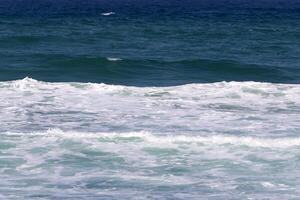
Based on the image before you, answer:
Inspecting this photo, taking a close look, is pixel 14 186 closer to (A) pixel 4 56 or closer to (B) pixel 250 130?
(B) pixel 250 130

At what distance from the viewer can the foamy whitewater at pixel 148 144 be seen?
15.7m

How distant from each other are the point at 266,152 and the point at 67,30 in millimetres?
→ 37091

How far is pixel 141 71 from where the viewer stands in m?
34.1

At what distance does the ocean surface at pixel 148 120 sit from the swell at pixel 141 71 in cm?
5

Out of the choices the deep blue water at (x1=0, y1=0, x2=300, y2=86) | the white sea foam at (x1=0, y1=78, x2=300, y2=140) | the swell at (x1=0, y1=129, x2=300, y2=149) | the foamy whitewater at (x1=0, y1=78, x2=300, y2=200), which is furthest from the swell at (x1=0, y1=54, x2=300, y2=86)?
the swell at (x1=0, y1=129, x2=300, y2=149)

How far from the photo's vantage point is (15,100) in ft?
82.7

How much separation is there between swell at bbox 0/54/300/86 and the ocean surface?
2.1 inches

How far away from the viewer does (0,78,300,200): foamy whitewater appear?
51.4 feet

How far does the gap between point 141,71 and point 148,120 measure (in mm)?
12093

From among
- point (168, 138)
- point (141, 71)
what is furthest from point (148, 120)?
point (141, 71)

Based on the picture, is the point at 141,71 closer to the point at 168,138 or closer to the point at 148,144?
the point at 168,138

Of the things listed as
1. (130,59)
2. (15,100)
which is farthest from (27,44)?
(15,100)

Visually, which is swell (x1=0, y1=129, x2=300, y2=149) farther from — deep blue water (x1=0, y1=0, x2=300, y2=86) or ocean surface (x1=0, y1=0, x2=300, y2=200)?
deep blue water (x1=0, y1=0, x2=300, y2=86)

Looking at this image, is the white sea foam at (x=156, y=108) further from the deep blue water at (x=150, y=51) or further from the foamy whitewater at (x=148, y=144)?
the deep blue water at (x=150, y=51)
